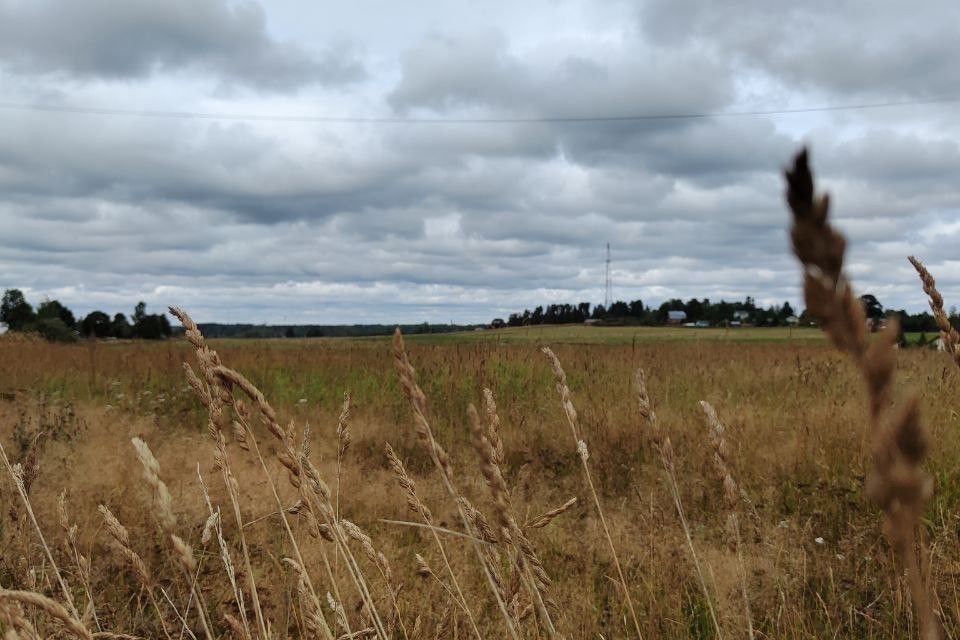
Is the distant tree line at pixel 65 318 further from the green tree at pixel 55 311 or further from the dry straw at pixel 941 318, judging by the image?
the dry straw at pixel 941 318

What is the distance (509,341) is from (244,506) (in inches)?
282

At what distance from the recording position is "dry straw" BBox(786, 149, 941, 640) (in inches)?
14.9

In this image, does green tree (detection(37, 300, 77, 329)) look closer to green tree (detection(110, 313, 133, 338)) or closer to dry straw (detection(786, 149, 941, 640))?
green tree (detection(110, 313, 133, 338))

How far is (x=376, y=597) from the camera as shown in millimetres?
3760

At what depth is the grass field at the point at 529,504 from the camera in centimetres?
305

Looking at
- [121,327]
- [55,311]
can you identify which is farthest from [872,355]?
[55,311]

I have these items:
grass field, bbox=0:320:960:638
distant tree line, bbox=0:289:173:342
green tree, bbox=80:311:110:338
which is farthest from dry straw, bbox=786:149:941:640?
distant tree line, bbox=0:289:173:342

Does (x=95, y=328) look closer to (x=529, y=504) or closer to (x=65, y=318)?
(x=529, y=504)

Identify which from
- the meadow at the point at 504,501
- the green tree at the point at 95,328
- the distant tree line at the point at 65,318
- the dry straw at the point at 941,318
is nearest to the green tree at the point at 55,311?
the distant tree line at the point at 65,318

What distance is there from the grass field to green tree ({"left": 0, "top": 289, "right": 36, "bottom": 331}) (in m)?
72.8

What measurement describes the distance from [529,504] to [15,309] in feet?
288

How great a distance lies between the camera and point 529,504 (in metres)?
4.77

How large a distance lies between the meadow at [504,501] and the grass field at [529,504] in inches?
1.2

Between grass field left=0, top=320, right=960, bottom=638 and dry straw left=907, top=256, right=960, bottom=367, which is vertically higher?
dry straw left=907, top=256, right=960, bottom=367
